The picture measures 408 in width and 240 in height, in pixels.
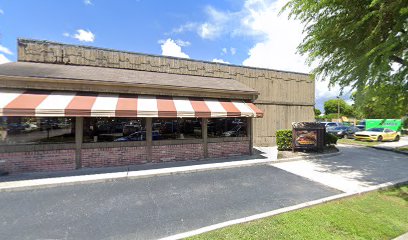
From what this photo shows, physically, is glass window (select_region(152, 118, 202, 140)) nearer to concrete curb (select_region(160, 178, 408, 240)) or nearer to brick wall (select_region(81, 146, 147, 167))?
brick wall (select_region(81, 146, 147, 167))

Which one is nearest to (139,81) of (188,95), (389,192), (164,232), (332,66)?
(188,95)

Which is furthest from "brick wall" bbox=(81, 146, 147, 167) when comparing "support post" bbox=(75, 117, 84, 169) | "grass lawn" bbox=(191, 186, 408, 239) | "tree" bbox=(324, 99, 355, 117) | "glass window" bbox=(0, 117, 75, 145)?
"tree" bbox=(324, 99, 355, 117)

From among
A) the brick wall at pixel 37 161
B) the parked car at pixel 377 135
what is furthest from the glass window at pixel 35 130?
the parked car at pixel 377 135

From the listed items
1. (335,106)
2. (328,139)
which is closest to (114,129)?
(328,139)

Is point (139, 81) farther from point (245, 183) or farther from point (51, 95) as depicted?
point (245, 183)

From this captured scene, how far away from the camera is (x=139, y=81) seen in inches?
376

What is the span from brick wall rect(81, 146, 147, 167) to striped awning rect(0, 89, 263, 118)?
6.73 feet

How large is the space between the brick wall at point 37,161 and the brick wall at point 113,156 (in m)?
0.55

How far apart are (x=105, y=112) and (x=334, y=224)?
7832 millimetres

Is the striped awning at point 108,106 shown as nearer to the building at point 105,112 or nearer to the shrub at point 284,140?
the building at point 105,112

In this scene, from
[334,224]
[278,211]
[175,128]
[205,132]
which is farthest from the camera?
[205,132]

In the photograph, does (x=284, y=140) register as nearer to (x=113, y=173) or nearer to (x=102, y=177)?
(x=113, y=173)

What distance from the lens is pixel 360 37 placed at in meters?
8.18

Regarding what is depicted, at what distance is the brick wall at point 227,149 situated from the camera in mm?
10953
